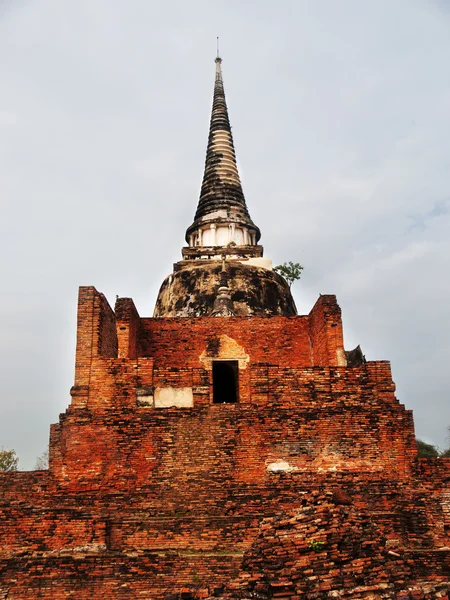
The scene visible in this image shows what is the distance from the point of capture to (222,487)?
40.2 feet

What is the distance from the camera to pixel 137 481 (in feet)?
40.5

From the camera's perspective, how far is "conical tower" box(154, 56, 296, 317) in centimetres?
1983

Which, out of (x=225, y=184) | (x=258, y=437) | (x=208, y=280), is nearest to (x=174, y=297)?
(x=208, y=280)

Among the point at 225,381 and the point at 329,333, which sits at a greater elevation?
the point at 329,333

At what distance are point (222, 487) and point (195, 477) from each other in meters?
0.53

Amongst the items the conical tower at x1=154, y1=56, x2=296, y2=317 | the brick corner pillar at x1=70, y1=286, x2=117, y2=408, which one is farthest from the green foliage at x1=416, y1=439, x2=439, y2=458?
the brick corner pillar at x1=70, y1=286, x2=117, y2=408

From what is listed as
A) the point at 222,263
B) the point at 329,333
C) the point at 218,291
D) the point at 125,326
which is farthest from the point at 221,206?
the point at 329,333

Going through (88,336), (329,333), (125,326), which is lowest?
(88,336)

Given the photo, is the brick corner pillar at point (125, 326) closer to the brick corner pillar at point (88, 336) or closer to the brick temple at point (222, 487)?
the brick temple at point (222, 487)

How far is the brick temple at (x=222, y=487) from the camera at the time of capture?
941 centimetres

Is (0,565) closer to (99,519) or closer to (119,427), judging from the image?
(99,519)

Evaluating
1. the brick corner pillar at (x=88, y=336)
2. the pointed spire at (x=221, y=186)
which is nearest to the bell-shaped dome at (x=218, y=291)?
the pointed spire at (x=221, y=186)

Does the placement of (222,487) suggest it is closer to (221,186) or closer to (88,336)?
(88,336)

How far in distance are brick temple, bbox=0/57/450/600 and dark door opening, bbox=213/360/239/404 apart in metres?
0.29
